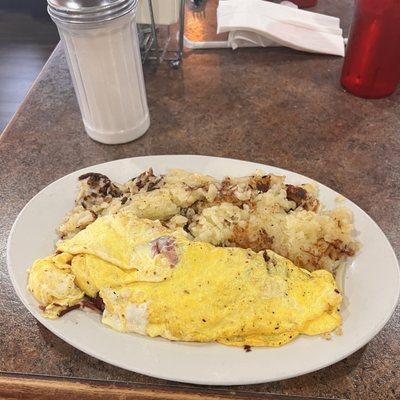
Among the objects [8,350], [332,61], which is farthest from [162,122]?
[8,350]

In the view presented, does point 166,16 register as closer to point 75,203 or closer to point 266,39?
point 266,39

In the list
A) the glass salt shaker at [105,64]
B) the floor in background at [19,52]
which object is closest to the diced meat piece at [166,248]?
the glass salt shaker at [105,64]

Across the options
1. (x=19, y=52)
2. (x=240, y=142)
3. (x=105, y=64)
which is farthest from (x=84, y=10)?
(x=19, y=52)

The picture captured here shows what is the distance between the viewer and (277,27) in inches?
63.0

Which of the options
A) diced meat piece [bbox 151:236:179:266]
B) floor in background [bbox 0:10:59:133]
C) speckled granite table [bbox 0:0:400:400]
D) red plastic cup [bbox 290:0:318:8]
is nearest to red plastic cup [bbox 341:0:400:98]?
speckled granite table [bbox 0:0:400:400]

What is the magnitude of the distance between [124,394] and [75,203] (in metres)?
0.44

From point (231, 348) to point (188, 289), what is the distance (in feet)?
0.41

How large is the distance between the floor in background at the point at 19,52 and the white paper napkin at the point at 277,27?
5.41 ft

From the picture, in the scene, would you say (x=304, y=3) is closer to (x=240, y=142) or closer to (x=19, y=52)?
(x=240, y=142)

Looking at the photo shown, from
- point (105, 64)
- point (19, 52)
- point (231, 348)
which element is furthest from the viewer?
point (19, 52)

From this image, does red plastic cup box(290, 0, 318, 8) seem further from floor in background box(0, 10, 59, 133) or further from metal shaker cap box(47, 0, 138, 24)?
floor in background box(0, 10, 59, 133)

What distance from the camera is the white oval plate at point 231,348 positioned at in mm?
681

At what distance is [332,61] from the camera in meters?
1.60

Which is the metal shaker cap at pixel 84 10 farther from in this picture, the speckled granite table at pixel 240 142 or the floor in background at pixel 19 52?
the floor in background at pixel 19 52
